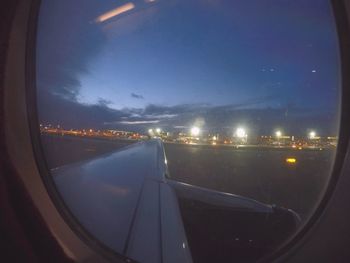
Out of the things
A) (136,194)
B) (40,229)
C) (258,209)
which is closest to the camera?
(40,229)

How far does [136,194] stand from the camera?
285 cm

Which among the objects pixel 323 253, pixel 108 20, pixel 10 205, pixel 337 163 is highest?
pixel 108 20

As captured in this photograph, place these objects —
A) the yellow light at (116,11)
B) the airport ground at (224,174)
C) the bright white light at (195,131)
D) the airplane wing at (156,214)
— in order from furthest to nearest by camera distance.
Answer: the airport ground at (224,174)
the bright white light at (195,131)
the yellow light at (116,11)
the airplane wing at (156,214)

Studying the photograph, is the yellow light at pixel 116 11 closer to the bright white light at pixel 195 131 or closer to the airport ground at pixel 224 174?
the bright white light at pixel 195 131

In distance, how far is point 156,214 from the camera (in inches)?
89.3

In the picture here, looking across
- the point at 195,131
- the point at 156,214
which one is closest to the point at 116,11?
the point at 195,131

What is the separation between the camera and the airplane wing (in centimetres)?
167

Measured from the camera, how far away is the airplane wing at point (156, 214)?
167 centimetres

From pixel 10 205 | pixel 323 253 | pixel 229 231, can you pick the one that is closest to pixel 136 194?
pixel 229 231

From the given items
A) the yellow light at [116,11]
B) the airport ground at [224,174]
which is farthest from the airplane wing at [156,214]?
the yellow light at [116,11]

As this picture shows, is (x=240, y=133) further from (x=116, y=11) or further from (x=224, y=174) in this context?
(x=224, y=174)

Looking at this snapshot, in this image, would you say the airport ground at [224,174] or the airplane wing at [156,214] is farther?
the airport ground at [224,174]

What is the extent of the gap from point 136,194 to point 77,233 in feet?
4.53

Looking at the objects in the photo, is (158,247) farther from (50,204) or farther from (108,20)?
(108,20)
